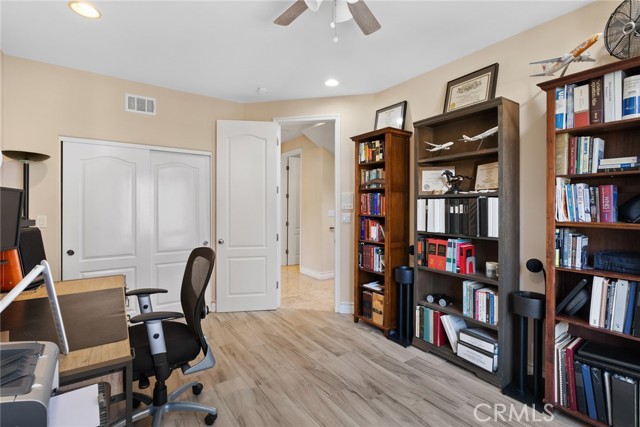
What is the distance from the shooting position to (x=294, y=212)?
692 centimetres

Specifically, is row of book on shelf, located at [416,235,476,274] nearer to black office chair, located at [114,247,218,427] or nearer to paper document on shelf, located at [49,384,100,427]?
black office chair, located at [114,247,218,427]

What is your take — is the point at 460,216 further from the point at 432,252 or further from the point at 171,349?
the point at 171,349

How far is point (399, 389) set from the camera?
86.5 inches

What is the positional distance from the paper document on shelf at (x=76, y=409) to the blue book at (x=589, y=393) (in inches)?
95.0

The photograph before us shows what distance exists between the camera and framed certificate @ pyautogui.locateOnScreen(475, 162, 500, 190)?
8.07 feet

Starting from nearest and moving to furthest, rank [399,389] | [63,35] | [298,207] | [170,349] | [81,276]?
1. [170,349]
2. [399,389]
3. [63,35]
4. [81,276]
5. [298,207]

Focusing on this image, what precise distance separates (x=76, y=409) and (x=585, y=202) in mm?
2601

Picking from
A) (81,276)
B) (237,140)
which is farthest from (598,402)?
(81,276)

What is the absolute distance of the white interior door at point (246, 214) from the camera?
380 centimetres

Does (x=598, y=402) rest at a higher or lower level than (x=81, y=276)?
lower

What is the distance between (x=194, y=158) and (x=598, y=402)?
4.13 m

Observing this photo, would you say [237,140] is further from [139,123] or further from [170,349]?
[170,349]

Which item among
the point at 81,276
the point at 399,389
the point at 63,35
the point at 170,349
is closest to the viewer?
the point at 170,349

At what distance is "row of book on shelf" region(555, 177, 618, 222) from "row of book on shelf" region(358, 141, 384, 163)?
1.56 m
